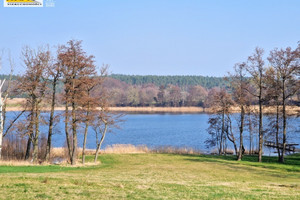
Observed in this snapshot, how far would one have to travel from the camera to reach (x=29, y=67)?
2992 centimetres

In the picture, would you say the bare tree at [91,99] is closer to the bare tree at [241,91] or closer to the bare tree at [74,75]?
the bare tree at [74,75]

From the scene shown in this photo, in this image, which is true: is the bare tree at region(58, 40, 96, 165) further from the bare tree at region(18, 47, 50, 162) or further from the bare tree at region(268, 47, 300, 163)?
the bare tree at region(268, 47, 300, 163)

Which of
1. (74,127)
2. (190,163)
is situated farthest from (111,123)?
(190,163)

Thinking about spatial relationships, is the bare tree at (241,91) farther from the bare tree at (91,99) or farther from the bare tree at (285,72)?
the bare tree at (91,99)

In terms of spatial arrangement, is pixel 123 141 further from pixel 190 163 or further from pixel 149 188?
pixel 149 188

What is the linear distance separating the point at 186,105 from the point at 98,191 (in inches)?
4748

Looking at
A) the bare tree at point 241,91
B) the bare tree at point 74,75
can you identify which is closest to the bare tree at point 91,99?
the bare tree at point 74,75

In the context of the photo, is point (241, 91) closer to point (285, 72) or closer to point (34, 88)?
point (285, 72)

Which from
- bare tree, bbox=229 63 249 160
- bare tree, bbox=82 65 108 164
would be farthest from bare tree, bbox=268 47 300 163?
bare tree, bbox=82 65 108 164

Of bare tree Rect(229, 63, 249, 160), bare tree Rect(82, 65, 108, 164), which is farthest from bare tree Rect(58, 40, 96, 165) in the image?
bare tree Rect(229, 63, 249, 160)

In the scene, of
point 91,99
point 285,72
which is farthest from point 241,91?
point 91,99

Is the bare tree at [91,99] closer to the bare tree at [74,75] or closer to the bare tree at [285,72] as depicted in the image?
the bare tree at [74,75]

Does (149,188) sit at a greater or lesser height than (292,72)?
lesser

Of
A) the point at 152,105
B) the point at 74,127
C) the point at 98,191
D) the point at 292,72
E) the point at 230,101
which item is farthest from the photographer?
the point at 152,105
